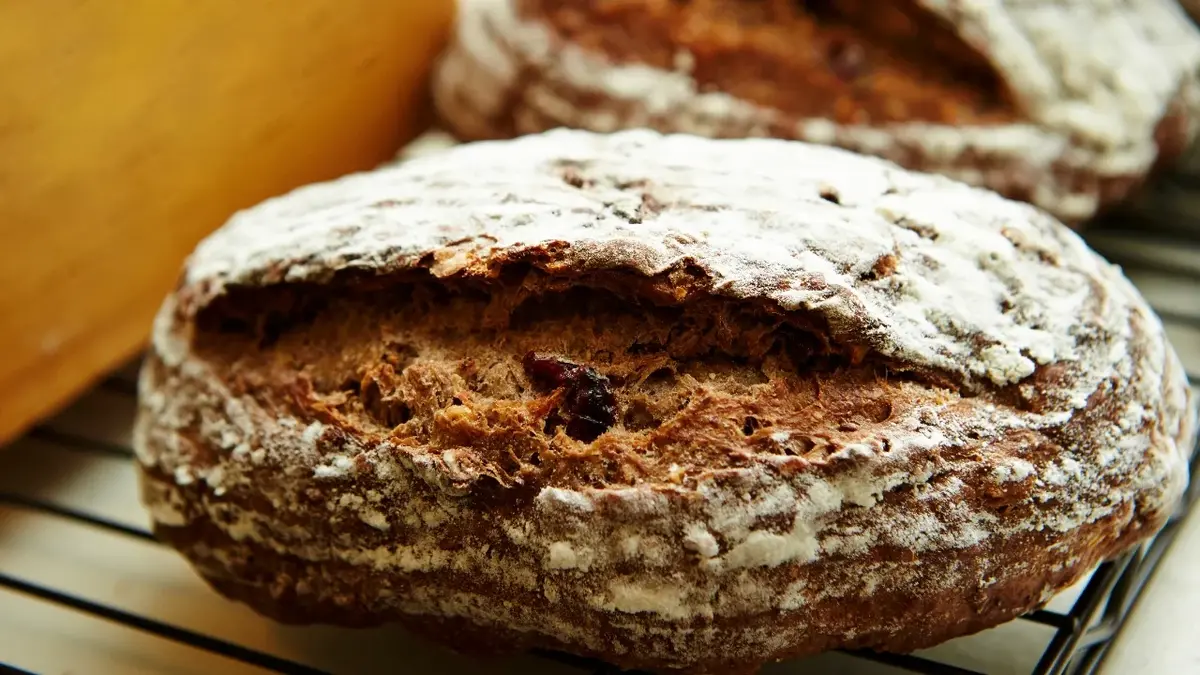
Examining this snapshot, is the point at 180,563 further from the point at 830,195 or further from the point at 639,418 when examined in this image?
the point at 830,195

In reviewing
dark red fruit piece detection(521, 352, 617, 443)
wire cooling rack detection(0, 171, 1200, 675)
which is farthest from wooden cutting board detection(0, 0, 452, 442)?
dark red fruit piece detection(521, 352, 617, 443)

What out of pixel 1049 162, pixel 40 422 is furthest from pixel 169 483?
pixel 1049 162

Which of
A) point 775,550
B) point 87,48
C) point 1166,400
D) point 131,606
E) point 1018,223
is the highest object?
point 1018,223

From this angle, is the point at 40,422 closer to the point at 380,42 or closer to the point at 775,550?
the point at 380,42

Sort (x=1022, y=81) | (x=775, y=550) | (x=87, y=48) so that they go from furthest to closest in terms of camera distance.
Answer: (x=1022, y=81), (x=87, y=48), (x=775, y=550)

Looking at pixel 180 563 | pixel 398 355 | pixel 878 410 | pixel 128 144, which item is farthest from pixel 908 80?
pixel 180 563

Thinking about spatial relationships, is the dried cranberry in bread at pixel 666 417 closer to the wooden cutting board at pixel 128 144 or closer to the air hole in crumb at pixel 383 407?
the air hole in crumb at pixel 383 407
